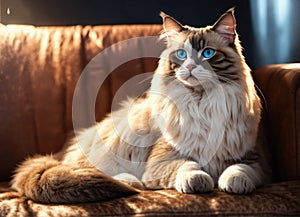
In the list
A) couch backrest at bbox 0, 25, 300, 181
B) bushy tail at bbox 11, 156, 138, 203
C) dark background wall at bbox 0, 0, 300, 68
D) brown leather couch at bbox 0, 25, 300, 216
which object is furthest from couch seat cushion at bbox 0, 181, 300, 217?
dark background wall at bbox 0, 0, 300, 68

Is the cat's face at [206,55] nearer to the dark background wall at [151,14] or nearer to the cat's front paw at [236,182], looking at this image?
the cat's front paw at [236,182]

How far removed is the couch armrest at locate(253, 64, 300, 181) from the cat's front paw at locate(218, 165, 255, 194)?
23cm

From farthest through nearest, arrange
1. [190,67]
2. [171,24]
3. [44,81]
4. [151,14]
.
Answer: [151,14], [44,81], [171,24], [190,67]

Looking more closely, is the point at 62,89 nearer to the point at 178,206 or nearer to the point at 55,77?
the point at 55,77

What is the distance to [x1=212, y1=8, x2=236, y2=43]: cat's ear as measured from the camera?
1502 mm

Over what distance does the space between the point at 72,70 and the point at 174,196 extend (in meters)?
0.80

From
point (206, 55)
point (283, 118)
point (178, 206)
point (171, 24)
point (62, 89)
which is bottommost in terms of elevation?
point (178, 206)

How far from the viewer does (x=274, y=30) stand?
7.14 feet

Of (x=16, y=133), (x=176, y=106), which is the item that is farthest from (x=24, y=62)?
(x=176, y=106)

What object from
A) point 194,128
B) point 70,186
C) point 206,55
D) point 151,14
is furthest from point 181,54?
point 151,14

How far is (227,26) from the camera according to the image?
1522 mm

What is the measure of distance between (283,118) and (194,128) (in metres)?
0.33

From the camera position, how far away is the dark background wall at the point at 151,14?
2.27 metres

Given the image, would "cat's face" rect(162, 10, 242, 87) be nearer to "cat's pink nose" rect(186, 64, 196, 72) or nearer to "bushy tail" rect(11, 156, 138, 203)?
"cat's pink nose" rect(186, 64, 196, 72)
